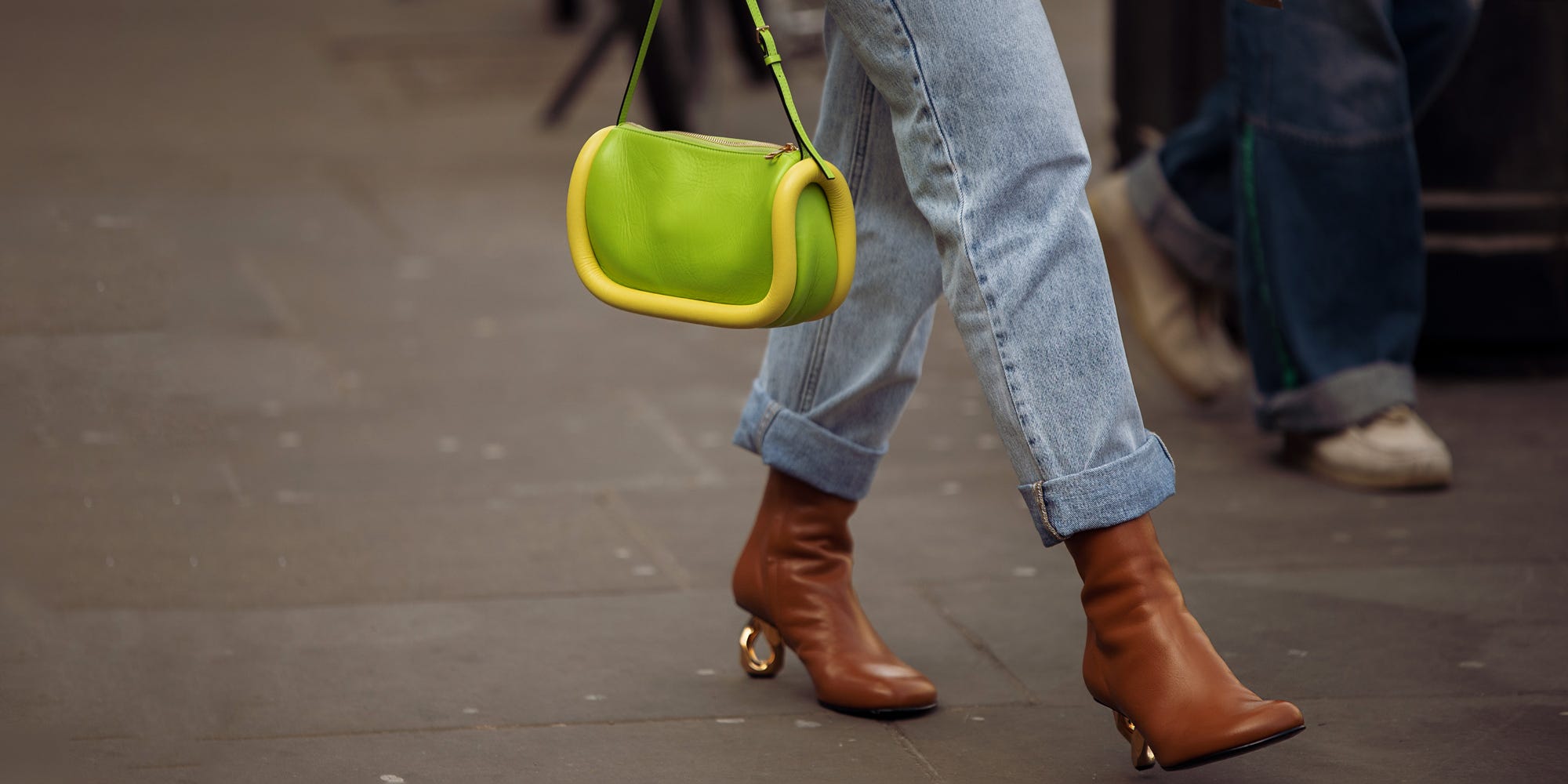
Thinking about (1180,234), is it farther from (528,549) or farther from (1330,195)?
(528,549)

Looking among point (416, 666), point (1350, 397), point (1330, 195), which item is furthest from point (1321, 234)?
point (416, 666)

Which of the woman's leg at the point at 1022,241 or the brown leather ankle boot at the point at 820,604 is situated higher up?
the woman's leg at the point at 1022,241

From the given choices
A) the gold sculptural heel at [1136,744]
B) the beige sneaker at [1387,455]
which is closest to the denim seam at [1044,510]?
the gold sculptural heel at [1136,744]

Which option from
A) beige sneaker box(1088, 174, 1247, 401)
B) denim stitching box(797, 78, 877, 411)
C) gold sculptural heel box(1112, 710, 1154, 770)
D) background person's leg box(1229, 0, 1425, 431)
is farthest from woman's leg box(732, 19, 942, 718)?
beige sneaker box(1088, 174, 1247, 401)

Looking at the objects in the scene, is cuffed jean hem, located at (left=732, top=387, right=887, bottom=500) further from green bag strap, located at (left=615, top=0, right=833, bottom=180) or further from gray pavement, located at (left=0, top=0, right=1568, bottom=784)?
green bag strap, located at (left=615, top=0, right=833, bottom=180)

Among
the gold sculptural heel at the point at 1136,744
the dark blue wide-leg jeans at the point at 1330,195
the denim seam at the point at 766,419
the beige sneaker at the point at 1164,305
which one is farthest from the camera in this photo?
the beige sneaker at the point at 1164,305

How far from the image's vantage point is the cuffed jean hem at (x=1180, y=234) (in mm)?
3480

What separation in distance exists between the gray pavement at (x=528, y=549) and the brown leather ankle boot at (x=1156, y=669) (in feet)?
0.51

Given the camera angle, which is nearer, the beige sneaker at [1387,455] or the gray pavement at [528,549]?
the gray pavement at [528,549]

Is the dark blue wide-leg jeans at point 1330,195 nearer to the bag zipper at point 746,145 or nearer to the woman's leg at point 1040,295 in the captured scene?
the woman's leg at point 1040,295

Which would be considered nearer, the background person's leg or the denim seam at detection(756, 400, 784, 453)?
the denim seam at detection(756, 400, 784, 453)

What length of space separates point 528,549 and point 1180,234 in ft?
4.64

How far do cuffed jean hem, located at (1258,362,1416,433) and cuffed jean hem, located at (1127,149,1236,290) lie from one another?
414 millimetres

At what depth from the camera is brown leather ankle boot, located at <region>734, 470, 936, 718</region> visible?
6.94ft
